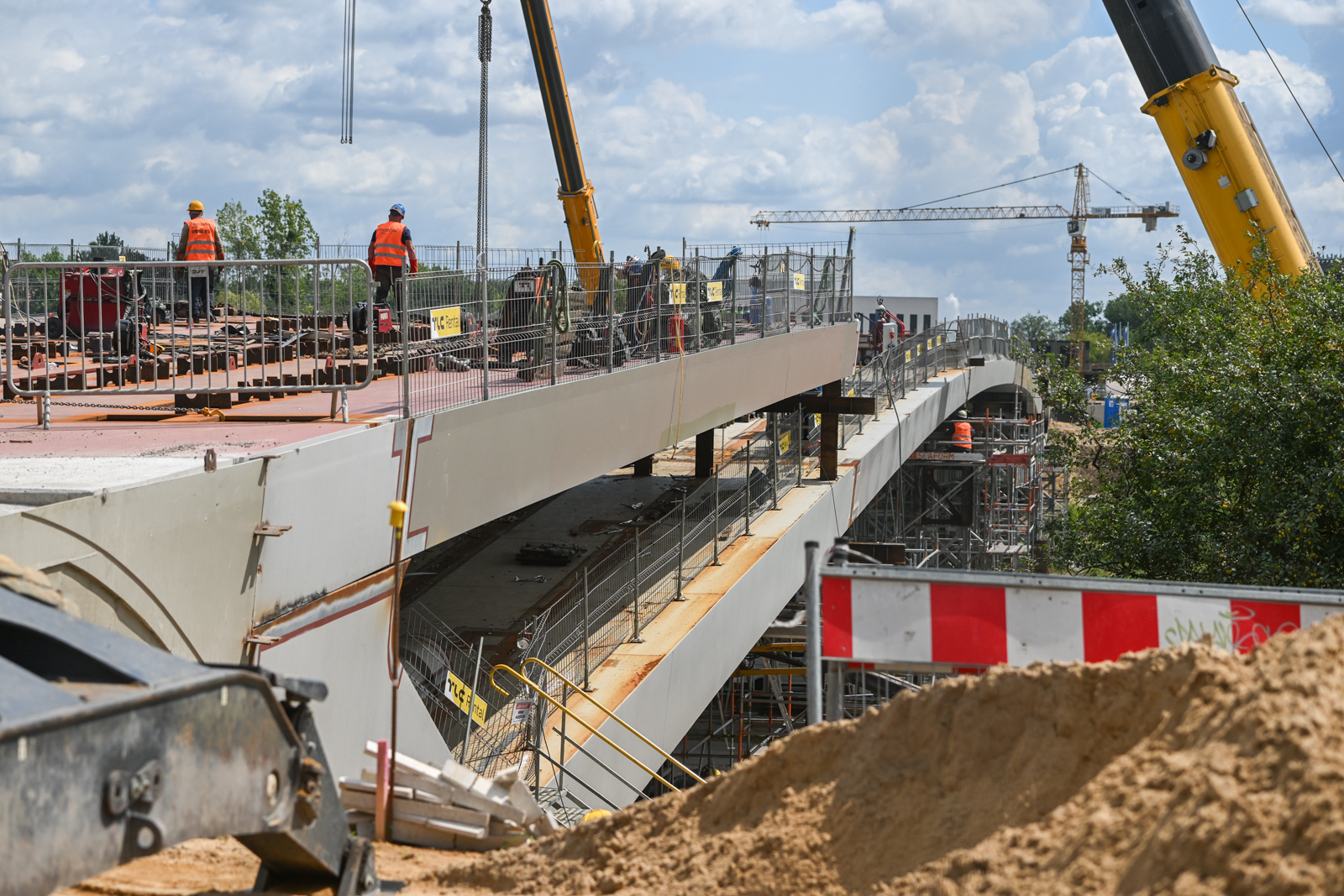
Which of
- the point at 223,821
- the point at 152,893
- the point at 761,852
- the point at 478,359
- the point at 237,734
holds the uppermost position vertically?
the point at 478,359

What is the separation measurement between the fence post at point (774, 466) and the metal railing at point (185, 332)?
821 cm

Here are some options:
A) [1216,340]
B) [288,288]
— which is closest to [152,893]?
[288,288]

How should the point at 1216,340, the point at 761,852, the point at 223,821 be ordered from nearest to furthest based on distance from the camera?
the point at 223,821
the point at 761,852
the point at 1216,340

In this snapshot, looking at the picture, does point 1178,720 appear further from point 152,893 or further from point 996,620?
point 152,893

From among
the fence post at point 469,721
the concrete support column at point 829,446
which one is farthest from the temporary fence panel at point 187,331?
the concrete support column at point 829,446

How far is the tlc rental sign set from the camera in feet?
15.3

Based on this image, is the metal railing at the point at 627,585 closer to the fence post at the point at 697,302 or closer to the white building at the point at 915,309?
the fence post at the point at 697,302

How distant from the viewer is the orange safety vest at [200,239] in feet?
42.1

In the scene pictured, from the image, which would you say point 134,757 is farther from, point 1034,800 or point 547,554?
point 547,554

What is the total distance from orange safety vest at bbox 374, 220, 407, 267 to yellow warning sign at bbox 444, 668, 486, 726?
4.80 meters

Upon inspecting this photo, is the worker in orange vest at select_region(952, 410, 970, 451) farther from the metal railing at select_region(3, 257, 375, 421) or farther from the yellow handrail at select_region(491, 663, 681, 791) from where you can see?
the yellow handrail at select_region(491, 663, 681, 791)

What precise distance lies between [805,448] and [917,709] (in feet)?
58.9

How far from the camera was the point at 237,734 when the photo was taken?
3508mm

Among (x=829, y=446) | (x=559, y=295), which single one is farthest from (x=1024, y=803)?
(x=829, y=446)
